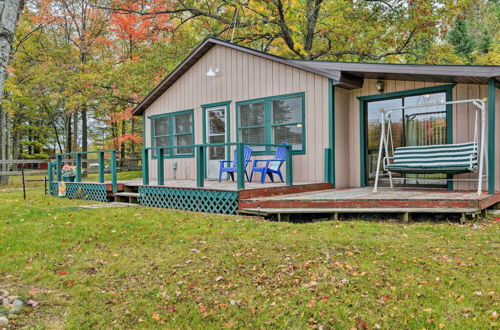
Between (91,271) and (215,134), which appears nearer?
(91,271)

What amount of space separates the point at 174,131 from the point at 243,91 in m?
2.76

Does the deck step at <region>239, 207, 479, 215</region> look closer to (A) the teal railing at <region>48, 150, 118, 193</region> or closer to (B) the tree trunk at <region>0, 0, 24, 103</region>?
(A) the teal railing at <region>48, 150, 118, 193</region>

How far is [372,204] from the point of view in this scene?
5648mm

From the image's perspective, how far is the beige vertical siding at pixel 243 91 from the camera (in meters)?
7.74

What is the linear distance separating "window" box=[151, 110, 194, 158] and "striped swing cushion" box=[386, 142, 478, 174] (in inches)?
220

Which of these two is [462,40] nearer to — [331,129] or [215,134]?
[331,129]

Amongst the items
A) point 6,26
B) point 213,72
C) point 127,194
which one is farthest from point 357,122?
point 6,26

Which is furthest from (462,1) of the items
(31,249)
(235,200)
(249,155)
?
(31,249)

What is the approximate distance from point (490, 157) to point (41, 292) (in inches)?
237

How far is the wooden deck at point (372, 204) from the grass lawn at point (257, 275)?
0.25 metres

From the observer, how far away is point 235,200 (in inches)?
248

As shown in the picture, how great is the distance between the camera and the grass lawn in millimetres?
2668

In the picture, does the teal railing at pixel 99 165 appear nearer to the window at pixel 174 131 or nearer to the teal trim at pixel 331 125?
the window at pixel 174 131

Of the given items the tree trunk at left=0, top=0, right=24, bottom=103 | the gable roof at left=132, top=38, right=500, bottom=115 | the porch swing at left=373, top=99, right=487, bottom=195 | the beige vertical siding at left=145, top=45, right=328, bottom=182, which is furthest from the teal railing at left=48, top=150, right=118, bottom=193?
the tree trunk at left=0, top=0, right=24, bottom=103
